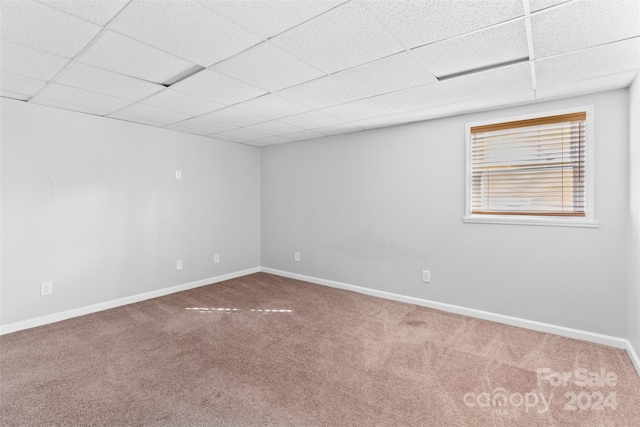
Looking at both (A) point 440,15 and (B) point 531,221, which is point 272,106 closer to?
(A) point 440,15

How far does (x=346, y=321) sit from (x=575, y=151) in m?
2.82

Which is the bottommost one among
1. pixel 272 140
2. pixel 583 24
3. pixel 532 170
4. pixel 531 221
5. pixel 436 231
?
pixel 436 231

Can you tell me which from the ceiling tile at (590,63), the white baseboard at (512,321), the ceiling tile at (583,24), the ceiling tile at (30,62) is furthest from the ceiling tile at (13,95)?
the ceiling tile at (590,63)

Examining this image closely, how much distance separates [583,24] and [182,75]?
106 inches

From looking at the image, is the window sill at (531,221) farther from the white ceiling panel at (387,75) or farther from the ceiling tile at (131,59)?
the ceiling tile at (131,59)

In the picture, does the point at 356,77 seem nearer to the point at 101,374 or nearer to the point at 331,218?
the point at 331,218

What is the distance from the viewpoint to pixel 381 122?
12.6 feet

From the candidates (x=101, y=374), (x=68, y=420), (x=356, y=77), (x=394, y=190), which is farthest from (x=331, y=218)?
(x=68, y=420)

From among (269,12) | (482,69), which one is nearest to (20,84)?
(269,12)

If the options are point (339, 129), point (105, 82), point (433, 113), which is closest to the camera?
point (105, 82)

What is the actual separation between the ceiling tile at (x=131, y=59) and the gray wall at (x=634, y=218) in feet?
11.3

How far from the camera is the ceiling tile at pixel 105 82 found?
2354 mm

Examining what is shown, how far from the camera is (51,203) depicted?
331cm

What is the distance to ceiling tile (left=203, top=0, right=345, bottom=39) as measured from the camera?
1565 mm
